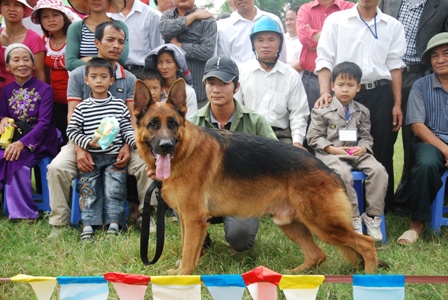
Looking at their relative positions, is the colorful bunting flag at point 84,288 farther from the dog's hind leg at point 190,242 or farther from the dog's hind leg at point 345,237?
the dog's hind leg at point 345,237

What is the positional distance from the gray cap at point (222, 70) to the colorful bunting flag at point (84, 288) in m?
2.37

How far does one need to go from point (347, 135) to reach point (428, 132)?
98cm

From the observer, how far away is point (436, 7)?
231 inches

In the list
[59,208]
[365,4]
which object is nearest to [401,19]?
[365,4]

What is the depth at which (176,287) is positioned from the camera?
292cm

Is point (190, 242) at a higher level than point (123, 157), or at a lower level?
lower

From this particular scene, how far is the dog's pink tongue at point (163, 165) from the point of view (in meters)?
3.70

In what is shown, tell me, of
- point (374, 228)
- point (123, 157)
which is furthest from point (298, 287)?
point (123, 157)

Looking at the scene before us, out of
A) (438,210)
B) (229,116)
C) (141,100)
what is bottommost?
(438,210)

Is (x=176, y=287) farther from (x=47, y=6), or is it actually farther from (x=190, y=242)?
(x=47, y=6)

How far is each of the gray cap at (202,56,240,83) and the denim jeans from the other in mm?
1514

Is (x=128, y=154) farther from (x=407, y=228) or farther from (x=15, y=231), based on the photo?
(x=407, y=228)

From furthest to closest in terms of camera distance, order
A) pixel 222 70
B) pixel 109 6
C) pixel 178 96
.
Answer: pixel 109 6, pixel 222 70, pixel 178 96

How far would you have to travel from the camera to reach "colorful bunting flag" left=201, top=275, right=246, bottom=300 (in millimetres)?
2840
